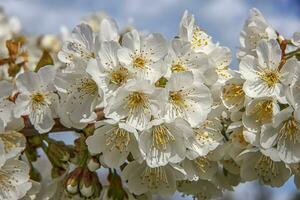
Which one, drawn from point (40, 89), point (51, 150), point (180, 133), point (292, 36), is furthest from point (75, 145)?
point (292, 36)

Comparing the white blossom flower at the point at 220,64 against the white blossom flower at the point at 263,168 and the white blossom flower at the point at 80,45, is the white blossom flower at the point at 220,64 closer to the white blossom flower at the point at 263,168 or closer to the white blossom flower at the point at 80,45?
the white blossom flower at the point at 263,168

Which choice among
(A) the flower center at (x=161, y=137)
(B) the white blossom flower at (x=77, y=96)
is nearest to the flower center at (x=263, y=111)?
(A) the flower center at (x=161, y=137)

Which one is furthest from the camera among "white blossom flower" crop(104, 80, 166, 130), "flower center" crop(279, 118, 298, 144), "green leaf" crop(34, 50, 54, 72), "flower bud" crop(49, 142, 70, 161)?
"green leaf" crop(34, 50, 54, 72)

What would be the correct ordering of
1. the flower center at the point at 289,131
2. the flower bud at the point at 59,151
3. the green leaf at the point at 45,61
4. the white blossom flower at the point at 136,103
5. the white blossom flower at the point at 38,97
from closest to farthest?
1. the white blossom flower at the point at 136,103
2. the flower center at the point at 289,131
3. the white blossom flower at the point at 38,97
4. the flower bud at the point at 59,151
5. the green leaf at the point at 45,61

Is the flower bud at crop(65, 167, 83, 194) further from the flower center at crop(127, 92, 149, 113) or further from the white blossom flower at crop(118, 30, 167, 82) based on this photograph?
the white blossom flower at crop(118, 30, 167, 82)

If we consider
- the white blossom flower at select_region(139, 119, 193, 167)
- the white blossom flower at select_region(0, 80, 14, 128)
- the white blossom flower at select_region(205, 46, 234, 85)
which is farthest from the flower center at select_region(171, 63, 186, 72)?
the white blossom flower at select_region(0, 80, 14, 128)

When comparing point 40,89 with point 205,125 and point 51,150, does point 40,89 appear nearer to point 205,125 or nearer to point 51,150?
point 51,150
